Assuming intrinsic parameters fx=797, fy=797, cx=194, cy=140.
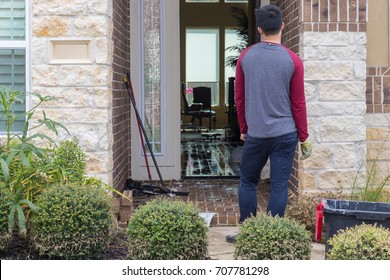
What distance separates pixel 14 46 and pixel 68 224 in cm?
231

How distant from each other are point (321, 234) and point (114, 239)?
1.55 metres

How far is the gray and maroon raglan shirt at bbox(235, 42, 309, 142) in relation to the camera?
560 centimetres

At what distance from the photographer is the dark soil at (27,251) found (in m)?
5.32

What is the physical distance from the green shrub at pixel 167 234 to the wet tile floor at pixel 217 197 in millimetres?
1473

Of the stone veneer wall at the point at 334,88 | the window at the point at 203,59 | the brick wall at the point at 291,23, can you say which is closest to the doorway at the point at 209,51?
the window at the point at 203,59

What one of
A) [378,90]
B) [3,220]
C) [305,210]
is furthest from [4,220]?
[378,90]

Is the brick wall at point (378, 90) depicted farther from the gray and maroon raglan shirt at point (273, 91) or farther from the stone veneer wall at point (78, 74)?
the stone veneer wall at point (78, 74)

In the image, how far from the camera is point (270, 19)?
5.65 meters

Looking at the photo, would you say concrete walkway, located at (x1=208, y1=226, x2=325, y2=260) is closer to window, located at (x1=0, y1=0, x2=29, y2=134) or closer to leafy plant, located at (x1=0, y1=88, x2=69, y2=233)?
leafy plant, located at (x1=0, y1=88, x2=69, y2=233)

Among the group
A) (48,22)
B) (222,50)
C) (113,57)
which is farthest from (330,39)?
(222,50)

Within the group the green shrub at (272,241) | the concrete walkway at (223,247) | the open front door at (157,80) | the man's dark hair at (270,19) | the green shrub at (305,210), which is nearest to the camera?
the green shrub at (272,241)

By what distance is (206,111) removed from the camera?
19.7 metres

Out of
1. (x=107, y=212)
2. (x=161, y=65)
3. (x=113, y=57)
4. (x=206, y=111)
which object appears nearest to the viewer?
(x=107, y=212)

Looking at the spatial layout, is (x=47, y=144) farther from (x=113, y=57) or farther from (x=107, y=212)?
(x=107, y=212)
